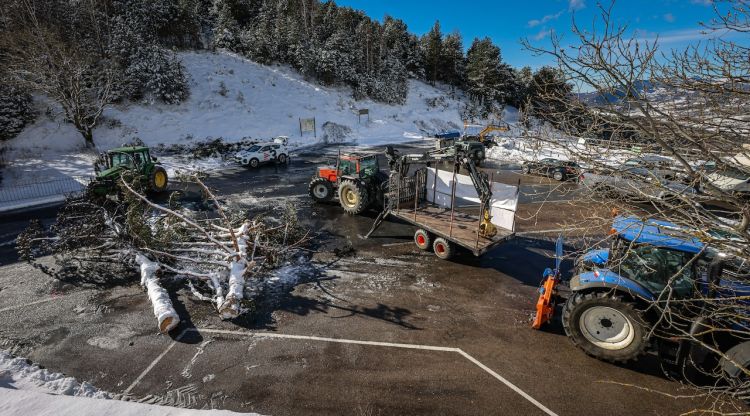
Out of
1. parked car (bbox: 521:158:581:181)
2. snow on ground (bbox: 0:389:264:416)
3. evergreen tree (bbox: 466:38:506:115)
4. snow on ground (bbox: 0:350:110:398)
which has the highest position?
evergreen tree (bbox: 466:38:506:115)

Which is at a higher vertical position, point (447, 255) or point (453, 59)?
point (453, 59)

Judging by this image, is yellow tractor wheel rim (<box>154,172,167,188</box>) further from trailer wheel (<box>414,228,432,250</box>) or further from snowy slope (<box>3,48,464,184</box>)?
trailer wheel (<box>414,228,432,250</box>)

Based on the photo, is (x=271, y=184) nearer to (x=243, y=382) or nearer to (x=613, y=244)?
(x=243, y=382)

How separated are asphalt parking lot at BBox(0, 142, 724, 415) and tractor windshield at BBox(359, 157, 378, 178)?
4879 mm

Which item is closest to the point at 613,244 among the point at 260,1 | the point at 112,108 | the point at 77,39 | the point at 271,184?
the point at 271,184

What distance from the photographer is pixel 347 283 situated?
8.45 meters

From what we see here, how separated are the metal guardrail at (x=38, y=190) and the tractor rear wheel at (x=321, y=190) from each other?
1038cm

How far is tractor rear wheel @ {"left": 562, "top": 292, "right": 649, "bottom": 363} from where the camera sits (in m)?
5.45

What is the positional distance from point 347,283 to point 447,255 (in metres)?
2.93

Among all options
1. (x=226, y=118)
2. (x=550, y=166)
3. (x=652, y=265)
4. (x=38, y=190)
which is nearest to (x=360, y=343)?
(x=550, y=166)

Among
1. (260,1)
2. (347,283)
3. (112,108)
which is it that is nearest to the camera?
(347,283)

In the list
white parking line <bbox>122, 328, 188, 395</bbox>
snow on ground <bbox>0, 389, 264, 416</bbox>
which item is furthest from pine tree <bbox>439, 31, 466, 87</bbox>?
snow on ground <bbox>0, 389, 264, 416</bbox>

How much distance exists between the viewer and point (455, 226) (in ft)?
31.6

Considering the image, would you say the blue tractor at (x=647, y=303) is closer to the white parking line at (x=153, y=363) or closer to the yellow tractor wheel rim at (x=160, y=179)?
the white parking line at (x=153, y=363)
